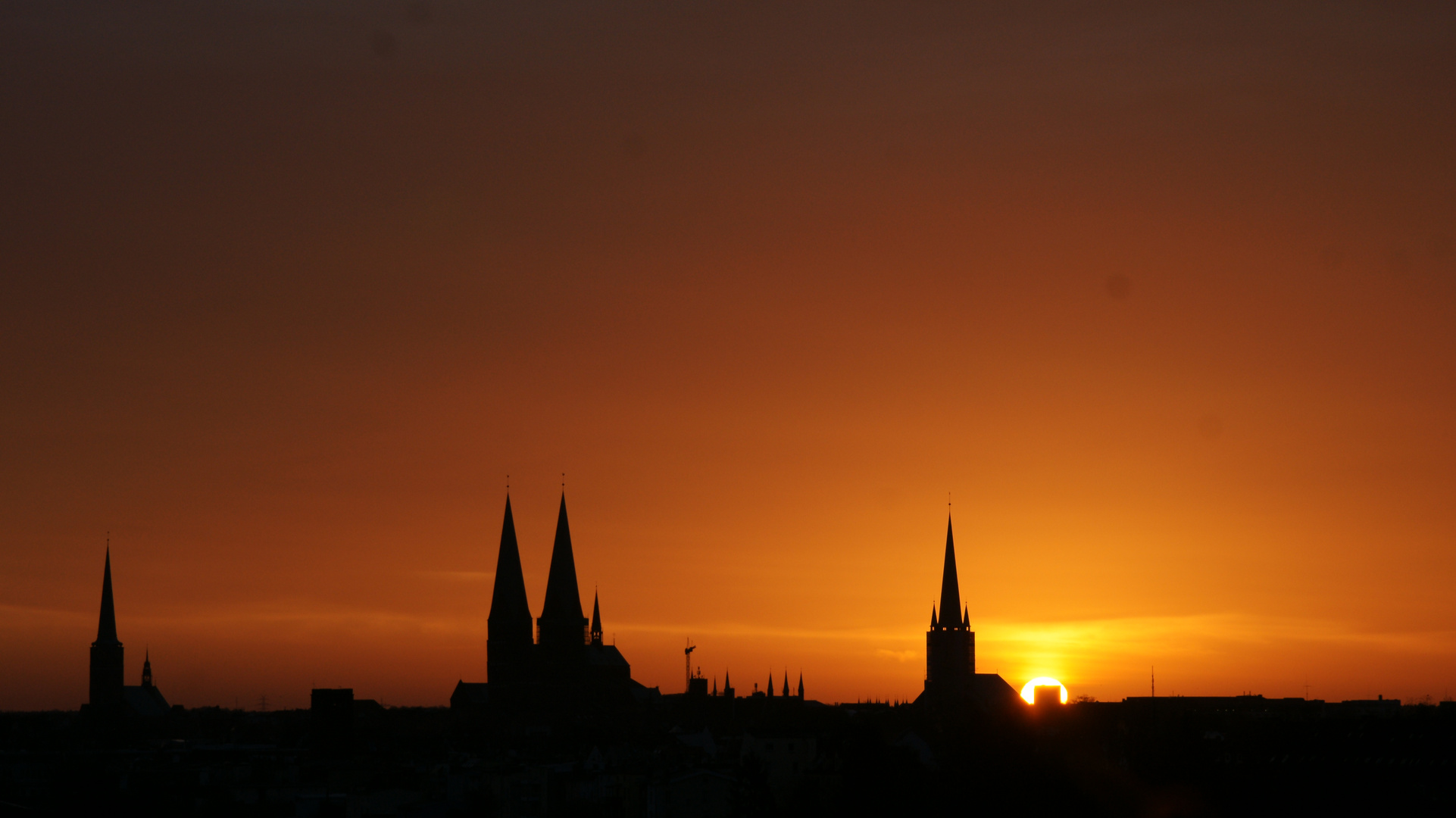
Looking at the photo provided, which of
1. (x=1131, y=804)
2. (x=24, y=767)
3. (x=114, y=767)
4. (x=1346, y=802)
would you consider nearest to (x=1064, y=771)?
(x=1131, y=804)

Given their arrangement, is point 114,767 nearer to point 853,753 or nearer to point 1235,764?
point 853,753

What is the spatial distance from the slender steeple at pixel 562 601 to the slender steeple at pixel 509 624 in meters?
1.70

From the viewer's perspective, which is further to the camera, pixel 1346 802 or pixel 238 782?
pixel 238 782

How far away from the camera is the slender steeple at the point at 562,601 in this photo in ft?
522

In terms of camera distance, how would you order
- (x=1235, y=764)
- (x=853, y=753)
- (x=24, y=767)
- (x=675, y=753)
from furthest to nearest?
1. (x=24, y=767)
2. (x=675, y=753)
3. (x=1235, y=764)
4. (x=853, y=753)

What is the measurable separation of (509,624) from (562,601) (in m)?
4.98

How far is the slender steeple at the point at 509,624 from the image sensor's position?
6294 inches

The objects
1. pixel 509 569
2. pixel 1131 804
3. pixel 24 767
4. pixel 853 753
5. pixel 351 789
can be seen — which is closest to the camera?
pixel 1131 804

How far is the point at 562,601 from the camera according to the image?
161375 mm

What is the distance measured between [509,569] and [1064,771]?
87.8m

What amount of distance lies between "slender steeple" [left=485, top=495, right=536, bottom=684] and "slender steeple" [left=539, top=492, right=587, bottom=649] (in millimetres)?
1696

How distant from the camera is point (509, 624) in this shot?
161 metres

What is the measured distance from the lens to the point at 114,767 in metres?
124

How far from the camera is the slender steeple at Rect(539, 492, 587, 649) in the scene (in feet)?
522
